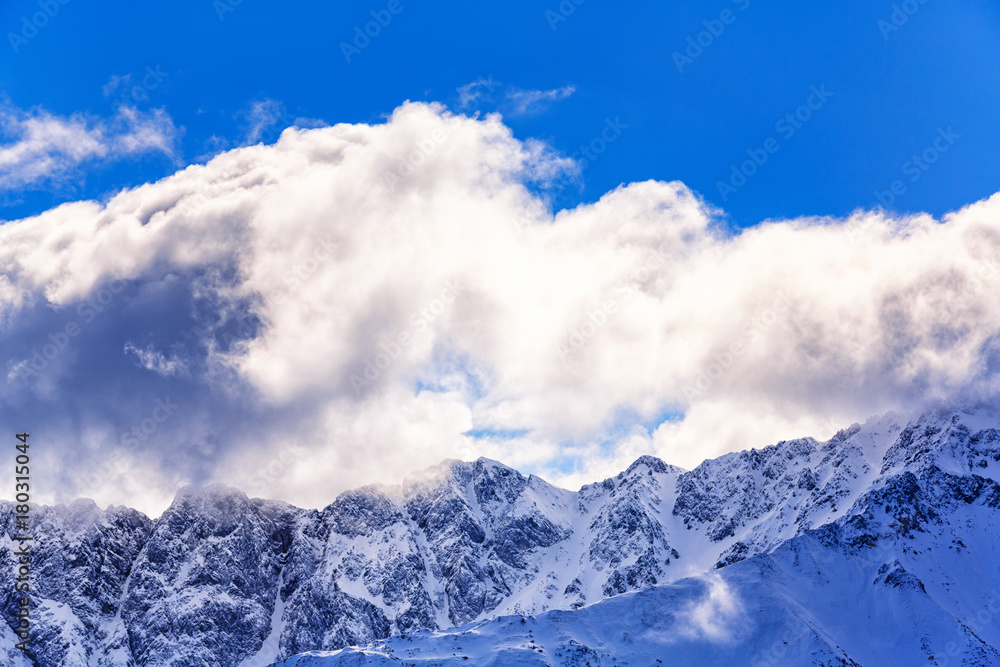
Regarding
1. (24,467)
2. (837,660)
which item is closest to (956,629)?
(837,660)

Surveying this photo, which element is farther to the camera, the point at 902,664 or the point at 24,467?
the point at 902,664

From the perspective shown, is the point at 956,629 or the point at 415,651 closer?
the point at 415,651

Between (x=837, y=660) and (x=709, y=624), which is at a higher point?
(x=709, y=624)

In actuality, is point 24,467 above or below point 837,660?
above

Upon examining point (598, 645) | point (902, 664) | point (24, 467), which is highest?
point (24, 467)

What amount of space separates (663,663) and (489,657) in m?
41.1

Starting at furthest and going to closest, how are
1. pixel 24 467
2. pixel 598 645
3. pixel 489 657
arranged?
pixel 598 645 → pixel 489 657 → pixel 24 467

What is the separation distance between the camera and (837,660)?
599 ft

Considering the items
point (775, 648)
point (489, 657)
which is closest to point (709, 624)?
point (775, 648)

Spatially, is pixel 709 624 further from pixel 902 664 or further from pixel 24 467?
pixel 24 467

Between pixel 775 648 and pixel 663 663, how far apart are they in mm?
27471

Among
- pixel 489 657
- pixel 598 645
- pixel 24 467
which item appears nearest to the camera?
pixel 24 467

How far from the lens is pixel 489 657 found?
178 metres

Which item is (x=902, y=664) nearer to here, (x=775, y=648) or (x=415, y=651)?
(x=775, y=648)
